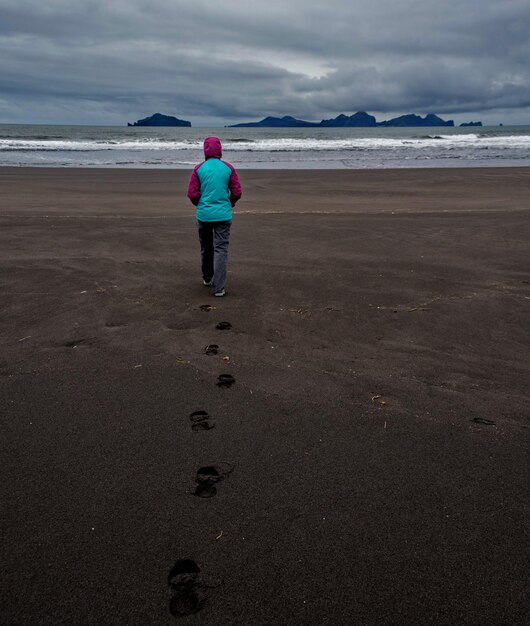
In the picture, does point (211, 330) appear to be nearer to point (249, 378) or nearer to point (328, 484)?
point (249, 378)

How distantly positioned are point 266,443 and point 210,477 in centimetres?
45

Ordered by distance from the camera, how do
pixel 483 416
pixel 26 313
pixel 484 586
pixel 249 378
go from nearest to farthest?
pixel 484 586, pixel 483 416, pixel 249 378, pixel 26 313

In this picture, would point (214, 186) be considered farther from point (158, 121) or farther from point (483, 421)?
point (158, 121)

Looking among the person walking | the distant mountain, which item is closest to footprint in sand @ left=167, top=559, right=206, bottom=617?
the person walking

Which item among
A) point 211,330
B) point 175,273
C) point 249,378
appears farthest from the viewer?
point 175,273

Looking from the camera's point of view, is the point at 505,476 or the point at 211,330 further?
the point at 211,330

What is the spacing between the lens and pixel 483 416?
339 centimetres

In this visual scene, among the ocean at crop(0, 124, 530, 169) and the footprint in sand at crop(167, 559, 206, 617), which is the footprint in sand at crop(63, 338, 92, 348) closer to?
the footprint in sand at crop(167, 559, 206, 617)

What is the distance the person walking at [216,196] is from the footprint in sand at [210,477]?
127 inches

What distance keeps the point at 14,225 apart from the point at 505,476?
9.69 m

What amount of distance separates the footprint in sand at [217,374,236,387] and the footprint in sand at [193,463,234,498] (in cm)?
97

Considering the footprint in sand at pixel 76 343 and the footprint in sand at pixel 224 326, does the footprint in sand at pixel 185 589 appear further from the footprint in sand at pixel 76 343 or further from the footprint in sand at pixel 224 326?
the footprint in sand at pixel 224 326

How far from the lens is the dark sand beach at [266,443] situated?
210 cm

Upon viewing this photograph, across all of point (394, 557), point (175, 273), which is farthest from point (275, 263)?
point (394, 557)
